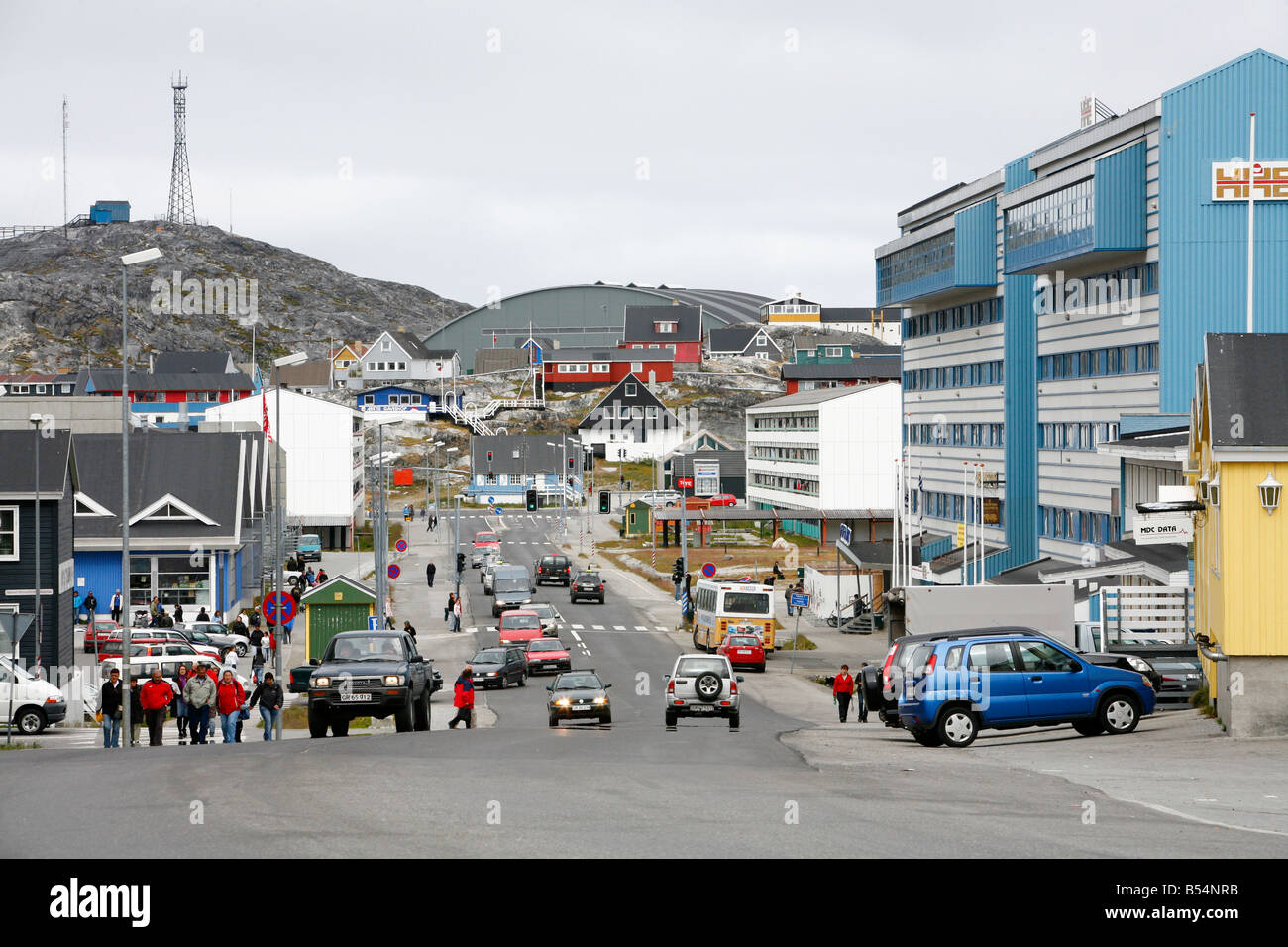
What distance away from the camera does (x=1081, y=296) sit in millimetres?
56625

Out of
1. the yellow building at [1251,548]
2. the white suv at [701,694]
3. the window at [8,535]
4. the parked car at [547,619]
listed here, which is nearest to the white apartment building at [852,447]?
the parked car at [547,619]

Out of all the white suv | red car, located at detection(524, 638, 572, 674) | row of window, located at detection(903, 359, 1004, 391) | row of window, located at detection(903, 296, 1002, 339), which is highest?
row of window, located at detection(903, 296, 1002, 339)

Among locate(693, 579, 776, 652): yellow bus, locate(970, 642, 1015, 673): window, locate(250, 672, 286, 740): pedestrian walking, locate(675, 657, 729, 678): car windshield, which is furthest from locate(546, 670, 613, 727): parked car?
locate(693, 579, 776, 652): yellow bus

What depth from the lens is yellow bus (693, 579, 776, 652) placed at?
1948 inches

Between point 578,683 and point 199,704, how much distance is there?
1050 centimetres

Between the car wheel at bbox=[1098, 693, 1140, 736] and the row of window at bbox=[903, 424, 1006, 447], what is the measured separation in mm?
43336

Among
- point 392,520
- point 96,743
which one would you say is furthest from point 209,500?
point 392,520

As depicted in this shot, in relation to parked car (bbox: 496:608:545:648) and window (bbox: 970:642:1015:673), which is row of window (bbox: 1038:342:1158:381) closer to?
Answer: parked car (bbox: 496:608:545:648)

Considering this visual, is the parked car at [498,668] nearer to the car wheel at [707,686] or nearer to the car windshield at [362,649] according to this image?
the car wheel at [707,686]

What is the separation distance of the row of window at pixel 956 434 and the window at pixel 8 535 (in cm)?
4142

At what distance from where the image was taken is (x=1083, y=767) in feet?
61.4

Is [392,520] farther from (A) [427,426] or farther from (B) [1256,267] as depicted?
(B) [1256,267]

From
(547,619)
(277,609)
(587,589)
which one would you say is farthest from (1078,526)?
(277,609)
